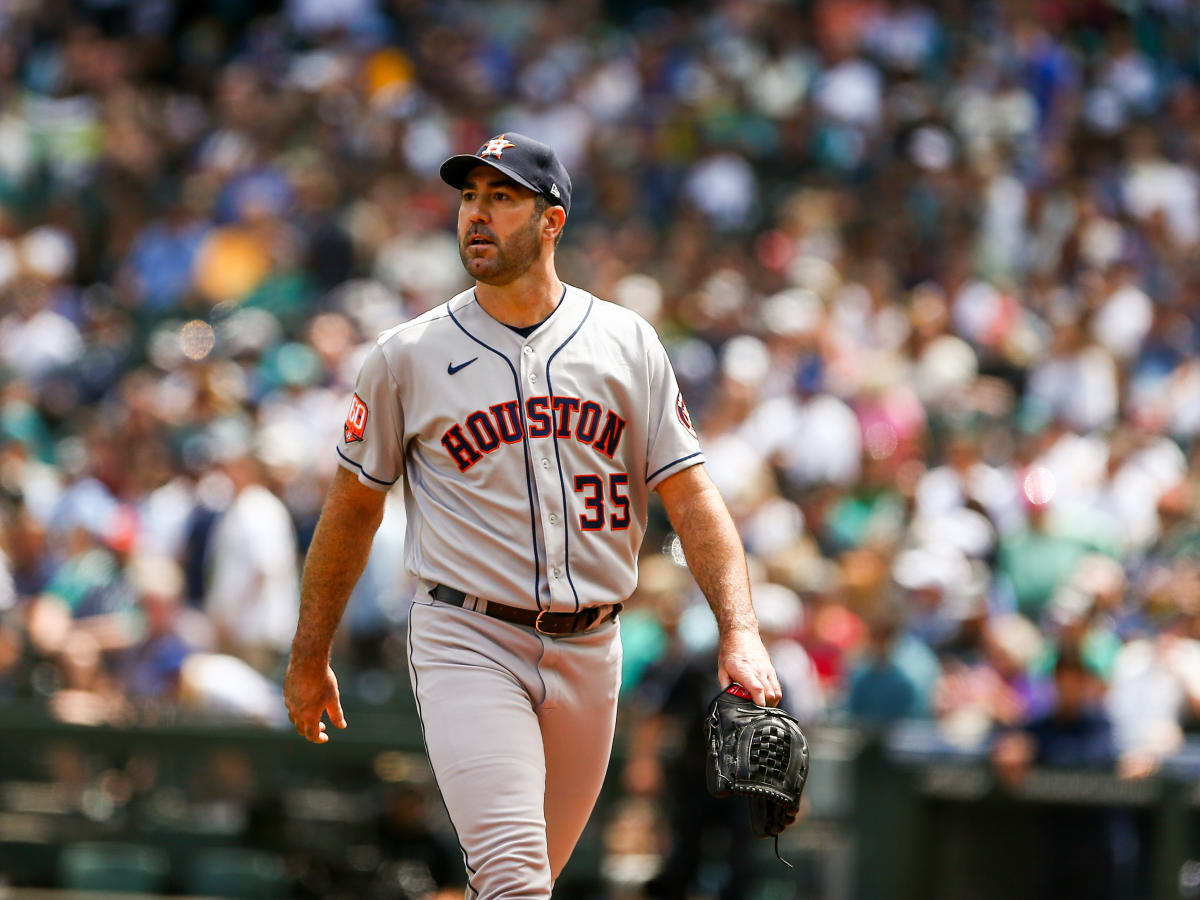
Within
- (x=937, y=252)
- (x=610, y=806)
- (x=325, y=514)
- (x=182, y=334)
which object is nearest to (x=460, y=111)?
(x=182, y=334)

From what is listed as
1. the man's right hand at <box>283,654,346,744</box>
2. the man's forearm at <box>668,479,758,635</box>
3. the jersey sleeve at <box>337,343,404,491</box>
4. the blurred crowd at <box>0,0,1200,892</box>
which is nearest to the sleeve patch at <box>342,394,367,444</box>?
the jersey sleeve at <box>337,343,404,491</box>

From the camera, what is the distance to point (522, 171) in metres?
4.13

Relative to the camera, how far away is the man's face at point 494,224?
416cm

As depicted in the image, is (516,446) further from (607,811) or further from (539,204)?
(607,811)

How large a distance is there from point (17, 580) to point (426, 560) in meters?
6.75

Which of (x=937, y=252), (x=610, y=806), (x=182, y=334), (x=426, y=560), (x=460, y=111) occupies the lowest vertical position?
(x=610, y=806)

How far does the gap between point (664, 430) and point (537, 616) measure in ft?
1.77

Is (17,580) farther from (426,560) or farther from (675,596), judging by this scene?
(426,560)

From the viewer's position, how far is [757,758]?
3.92m

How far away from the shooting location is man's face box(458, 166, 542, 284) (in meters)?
4.16

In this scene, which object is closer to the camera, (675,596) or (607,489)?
(607,489)

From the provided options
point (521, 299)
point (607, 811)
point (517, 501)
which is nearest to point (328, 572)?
point (517, 501)

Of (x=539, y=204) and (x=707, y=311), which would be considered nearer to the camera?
(x=539, y=204)

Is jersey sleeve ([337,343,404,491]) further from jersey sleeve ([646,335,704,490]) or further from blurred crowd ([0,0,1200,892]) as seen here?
blurred crowd ([0,0,1200,892])
